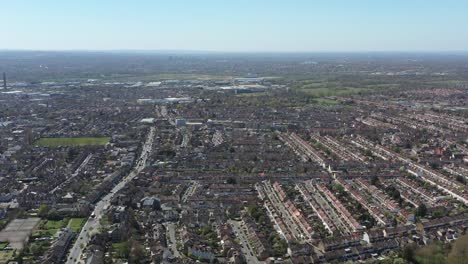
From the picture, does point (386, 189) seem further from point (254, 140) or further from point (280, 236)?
point (254, 140)

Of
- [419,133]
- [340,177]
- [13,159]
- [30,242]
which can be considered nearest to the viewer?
[30,242]

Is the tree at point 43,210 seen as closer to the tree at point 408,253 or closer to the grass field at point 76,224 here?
the grass field at point 76,224

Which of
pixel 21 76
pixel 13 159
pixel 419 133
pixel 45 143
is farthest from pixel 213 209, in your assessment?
pixel 21 76

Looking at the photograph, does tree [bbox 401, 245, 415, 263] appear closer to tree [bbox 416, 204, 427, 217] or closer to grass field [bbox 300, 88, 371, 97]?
tree [bbox 416, 204, 427, 217]

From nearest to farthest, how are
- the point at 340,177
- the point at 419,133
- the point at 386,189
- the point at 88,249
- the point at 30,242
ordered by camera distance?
the point at 88,249 < the point at 30,242 < the point at 386,189 < the point at 340,177 < the point at 419,133

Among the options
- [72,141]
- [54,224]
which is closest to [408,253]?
[54,224]

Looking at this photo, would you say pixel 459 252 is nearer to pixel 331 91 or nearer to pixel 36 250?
pixel 36 250

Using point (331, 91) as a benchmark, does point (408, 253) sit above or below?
above
